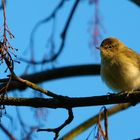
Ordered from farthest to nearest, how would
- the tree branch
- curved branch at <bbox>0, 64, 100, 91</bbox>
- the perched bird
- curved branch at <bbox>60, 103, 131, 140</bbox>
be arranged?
curved branch at <bbox>0, 64, 100, 91</bbox>, the perched bird, curved branch at <bbox>60, 103, 131, 140</bbox>, the tree branch

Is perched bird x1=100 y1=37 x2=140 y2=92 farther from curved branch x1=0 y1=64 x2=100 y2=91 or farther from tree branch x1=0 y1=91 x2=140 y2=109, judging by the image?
tree branch x1=0 y1=91 x2=140 y2=109

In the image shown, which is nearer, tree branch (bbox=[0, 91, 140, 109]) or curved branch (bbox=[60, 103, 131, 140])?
tree branch (bbox=[0, 91, 140, 109])

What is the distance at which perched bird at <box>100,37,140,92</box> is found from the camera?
413 cm

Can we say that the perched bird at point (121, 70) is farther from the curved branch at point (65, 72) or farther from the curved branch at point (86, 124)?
the curved branch at point (65, 72)

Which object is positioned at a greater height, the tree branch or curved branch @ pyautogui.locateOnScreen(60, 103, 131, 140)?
the tree branch

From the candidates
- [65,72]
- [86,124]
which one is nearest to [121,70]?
[86,124]

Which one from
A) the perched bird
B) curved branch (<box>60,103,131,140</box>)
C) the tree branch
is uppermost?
the perched bird

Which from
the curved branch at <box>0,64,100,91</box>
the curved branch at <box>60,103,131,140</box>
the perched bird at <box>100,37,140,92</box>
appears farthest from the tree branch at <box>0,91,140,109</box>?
the curved branch at <box>0,64,100,91</box>

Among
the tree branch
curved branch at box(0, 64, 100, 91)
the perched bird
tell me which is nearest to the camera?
the tree branch

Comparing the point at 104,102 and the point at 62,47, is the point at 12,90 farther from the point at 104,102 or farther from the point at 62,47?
the point at 104,102

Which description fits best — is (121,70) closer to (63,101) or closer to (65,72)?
(65,72)

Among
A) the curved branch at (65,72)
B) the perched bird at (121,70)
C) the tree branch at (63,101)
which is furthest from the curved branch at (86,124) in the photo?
the tree branch at (63,101)

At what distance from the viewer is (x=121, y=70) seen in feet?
13.7

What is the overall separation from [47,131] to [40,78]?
6.92 ft
